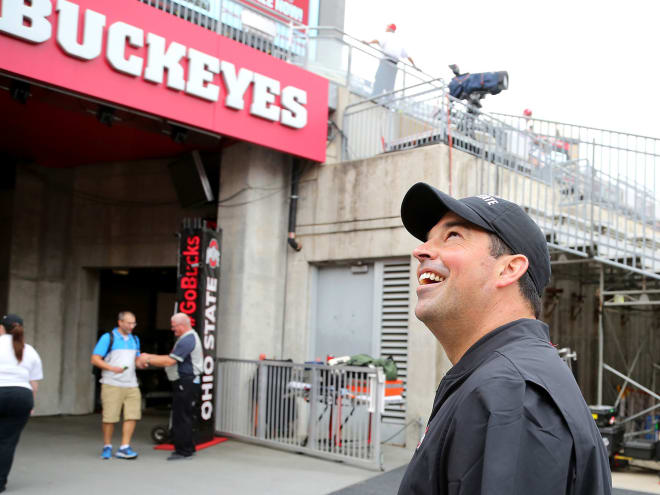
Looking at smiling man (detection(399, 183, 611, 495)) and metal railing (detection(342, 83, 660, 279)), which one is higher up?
metal railing (detection(342, 83, 660, 279))

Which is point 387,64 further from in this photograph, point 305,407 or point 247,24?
point 305,407

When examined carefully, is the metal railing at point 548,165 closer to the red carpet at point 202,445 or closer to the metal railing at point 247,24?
→ the metal railing at point 247,24

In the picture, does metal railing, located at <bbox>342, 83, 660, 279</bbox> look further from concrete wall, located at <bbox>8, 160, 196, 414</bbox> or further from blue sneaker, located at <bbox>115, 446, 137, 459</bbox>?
blue sneaker, located at <bbox>115, 446, 137, 459</bbox>

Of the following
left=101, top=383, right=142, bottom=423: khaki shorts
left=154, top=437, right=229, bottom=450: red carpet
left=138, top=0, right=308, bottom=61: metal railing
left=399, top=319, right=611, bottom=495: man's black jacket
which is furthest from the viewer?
left=138, top=0, right=308, bottom=61: metal railing

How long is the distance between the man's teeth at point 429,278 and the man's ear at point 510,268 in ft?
0.47

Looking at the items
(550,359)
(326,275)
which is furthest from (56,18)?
(550,359)

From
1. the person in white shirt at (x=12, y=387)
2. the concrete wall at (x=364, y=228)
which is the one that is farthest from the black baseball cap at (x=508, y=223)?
the concrete wall at (x=364, y=228)

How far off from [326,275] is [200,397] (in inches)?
122

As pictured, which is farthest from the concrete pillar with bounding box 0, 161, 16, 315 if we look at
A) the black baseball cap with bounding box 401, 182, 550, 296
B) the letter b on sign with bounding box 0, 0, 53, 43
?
the black baseball cap with bounding box 401, 182, 550, 296

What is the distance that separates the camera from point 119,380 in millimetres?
8734

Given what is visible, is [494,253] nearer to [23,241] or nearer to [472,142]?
[472,142]

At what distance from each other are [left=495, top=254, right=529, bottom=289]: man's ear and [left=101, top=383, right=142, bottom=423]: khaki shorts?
306 inches

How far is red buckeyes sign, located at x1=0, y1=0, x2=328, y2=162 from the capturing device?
8.07 meters

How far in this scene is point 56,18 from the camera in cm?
822
